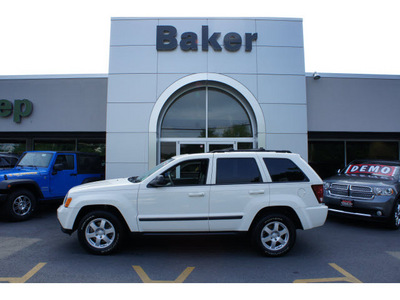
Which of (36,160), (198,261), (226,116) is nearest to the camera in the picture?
(198,261)

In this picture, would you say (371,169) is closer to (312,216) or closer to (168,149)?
(312,216)

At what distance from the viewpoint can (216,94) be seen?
10023 mm

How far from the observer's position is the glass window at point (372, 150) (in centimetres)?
1212

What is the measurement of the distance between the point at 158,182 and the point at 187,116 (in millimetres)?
6040

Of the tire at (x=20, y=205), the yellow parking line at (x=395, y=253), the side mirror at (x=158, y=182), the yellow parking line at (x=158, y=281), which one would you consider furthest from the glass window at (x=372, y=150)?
the tire at (x=20, y=205)

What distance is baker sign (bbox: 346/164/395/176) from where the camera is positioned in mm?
6991

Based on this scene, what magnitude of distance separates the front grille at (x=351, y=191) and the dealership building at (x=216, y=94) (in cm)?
253

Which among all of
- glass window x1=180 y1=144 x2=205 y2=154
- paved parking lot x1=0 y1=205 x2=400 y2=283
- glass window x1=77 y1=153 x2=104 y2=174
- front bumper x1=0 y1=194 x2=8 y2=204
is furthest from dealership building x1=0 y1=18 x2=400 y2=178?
paved parking lot x1=0 y1=205 x2=400 y2=283

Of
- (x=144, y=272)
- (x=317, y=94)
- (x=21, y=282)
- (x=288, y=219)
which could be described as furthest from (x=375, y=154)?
(x=21, y=282)

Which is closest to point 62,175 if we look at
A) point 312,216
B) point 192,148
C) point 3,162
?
point 3,162

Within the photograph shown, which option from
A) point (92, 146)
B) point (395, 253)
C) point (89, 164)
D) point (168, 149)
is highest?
point (92, 146)

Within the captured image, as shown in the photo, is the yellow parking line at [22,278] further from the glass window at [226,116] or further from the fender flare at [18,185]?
the glass window at [226,116]

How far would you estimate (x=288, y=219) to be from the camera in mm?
4309

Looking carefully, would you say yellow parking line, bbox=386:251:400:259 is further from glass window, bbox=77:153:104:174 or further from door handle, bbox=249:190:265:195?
glass window, bbox=77:153:104:174
